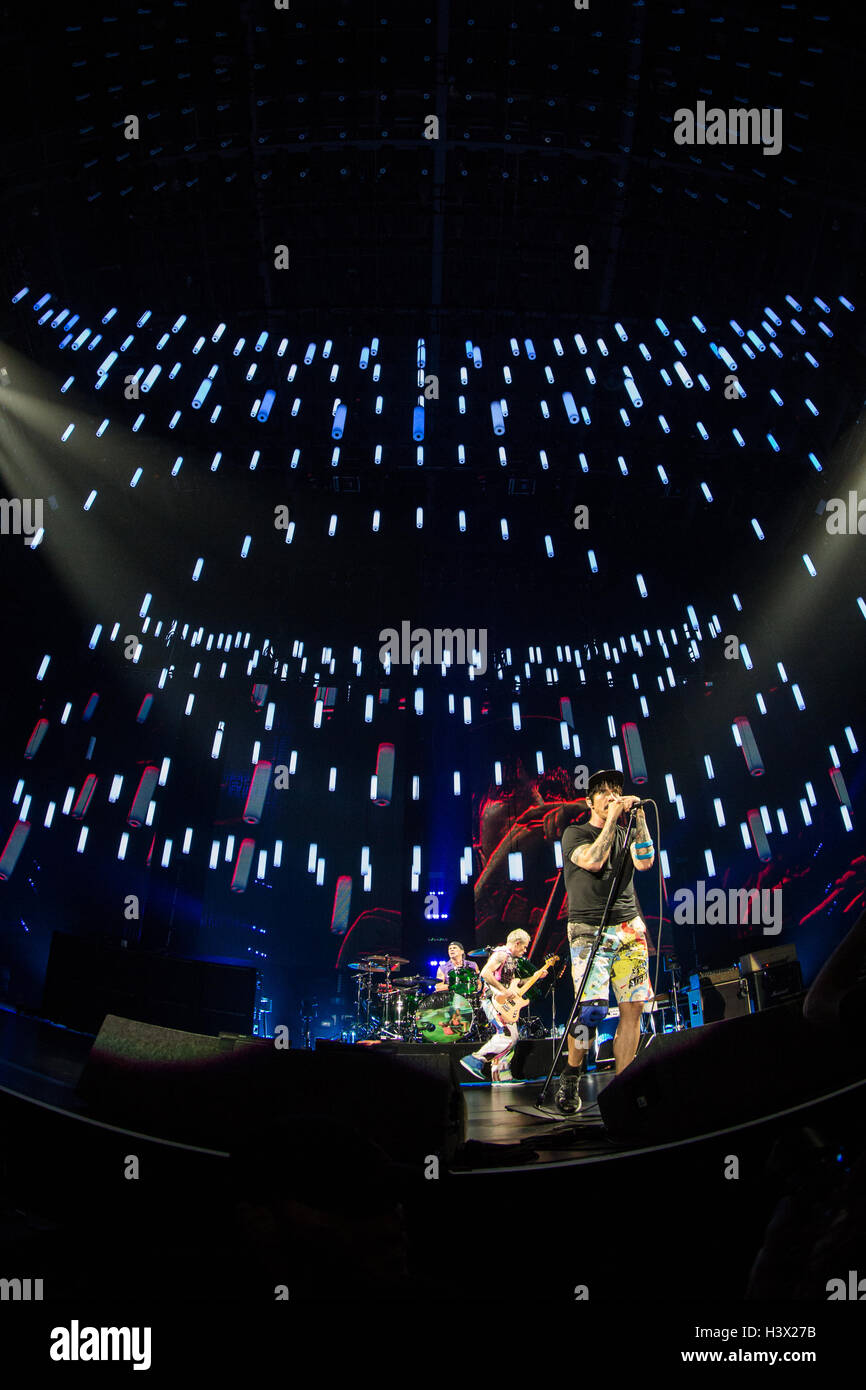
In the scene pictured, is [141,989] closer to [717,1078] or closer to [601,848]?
[601,848]

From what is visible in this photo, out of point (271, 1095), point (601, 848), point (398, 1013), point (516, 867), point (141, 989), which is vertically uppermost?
point (516, 867)

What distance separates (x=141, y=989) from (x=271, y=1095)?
247 inches

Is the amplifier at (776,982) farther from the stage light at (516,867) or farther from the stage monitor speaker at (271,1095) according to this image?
the stage light at (516,867)

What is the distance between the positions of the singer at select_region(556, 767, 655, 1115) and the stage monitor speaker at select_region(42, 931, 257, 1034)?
468cm

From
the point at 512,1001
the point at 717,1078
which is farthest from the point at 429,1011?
the point at 717,1078

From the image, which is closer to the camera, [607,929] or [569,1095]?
[569,1095]

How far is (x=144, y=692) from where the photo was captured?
10.3m

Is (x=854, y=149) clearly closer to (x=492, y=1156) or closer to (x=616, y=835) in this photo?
(x=616, y=835)

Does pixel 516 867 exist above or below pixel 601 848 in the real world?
above

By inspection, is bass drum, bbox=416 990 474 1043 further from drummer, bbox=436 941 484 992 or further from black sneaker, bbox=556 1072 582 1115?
black sneaker, bbox=556 1072 582 1115

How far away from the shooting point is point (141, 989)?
6.67m

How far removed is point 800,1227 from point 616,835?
2858mm

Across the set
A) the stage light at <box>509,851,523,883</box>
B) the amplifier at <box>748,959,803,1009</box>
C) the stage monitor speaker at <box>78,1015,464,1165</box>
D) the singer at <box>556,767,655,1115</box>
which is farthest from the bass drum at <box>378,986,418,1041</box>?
the stage monitor speaker at <box>78,1015,464,1165</box>
